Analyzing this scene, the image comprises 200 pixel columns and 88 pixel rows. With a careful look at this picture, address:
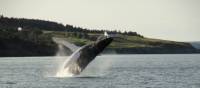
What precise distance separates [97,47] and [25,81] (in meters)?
11.9

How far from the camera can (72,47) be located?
87.6 meters

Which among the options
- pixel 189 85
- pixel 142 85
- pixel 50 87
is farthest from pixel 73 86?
pixel 189 85

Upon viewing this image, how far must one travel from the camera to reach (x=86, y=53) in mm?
84250

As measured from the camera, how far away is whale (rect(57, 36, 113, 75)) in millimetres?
81938

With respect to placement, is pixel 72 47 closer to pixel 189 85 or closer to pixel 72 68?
pixel 72 68

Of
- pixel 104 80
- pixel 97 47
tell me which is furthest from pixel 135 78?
pixel 97 47

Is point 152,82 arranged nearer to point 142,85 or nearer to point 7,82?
point 142,85

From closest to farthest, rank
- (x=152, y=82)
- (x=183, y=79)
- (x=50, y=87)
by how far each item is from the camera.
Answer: (x=50, y=87), (x=152, y=82), (x=183, y=79)

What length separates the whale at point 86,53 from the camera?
8194 centimetres

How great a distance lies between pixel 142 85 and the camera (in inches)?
3194

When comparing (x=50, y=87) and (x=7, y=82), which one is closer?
(x=50, y=87)

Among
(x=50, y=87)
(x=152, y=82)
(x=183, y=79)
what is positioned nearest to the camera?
(x=50, y=87)

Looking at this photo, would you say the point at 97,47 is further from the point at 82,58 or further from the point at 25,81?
the point at 25,81

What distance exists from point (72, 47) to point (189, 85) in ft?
48.1
